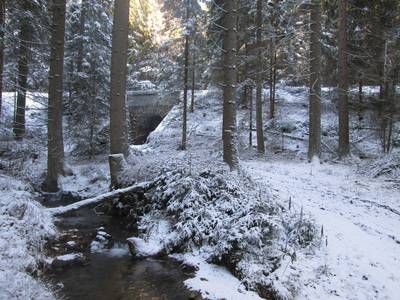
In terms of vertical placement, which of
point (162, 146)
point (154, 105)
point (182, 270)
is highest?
point (154, 105)

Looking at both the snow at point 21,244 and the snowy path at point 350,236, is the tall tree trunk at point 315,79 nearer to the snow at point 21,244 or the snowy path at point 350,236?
the snowy path at point 350,236

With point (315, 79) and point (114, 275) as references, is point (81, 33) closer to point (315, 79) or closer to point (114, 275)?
point (315, 79)

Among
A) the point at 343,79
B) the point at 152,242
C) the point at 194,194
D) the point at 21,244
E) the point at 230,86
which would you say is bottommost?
the point at 152,242

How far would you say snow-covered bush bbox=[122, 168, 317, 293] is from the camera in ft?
20.2

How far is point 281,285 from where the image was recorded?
5.41 meters

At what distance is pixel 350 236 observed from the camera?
6664 millimetres

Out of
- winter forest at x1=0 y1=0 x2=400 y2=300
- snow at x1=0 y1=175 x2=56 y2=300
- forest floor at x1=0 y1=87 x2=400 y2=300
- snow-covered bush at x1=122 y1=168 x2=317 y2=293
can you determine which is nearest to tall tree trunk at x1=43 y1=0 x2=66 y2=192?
winter forest at x1=0 y1=0 x2=400 y2=300

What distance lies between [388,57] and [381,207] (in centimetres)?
1095

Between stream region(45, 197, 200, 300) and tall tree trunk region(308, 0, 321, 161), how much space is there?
31.6 ft

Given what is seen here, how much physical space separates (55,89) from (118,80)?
117 inches

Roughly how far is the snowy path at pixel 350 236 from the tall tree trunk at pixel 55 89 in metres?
6.91

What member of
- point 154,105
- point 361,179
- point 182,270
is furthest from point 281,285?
point 154,105

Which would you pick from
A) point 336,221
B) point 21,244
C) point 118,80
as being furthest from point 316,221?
point 118,80

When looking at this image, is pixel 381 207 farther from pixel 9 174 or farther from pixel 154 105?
pixel 154 105
